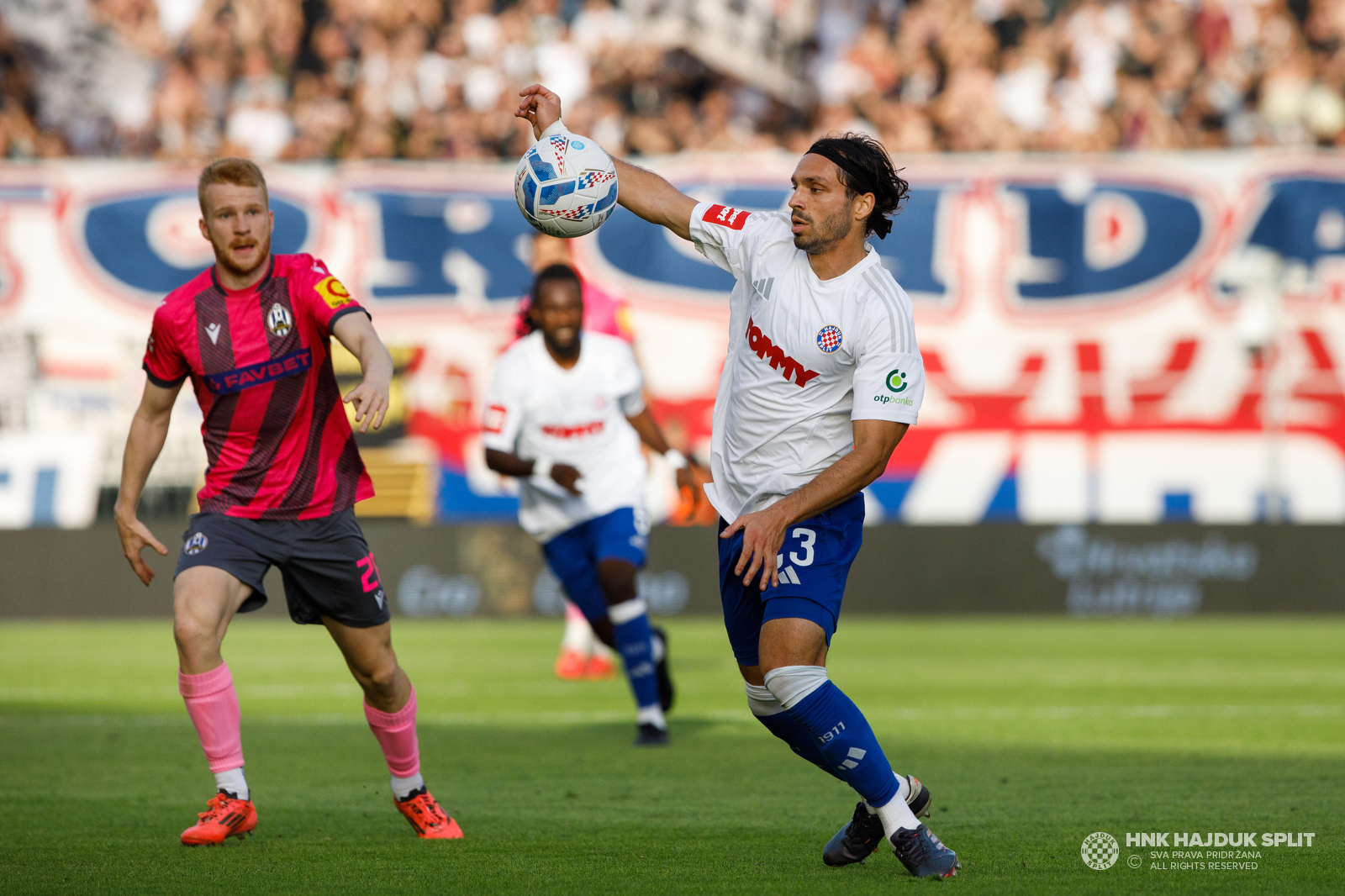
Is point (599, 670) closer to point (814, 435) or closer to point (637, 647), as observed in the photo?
point (637, 647)

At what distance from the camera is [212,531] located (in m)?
5.45

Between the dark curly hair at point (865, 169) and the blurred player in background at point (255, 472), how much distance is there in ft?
5.57

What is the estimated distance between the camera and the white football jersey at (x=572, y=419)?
8.70 metres

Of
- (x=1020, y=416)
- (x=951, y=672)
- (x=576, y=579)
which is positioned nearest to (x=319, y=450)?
(x=576, y=579)

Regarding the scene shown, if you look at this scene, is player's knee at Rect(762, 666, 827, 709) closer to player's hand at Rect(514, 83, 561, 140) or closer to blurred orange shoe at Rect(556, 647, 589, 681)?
player's hand at Rect(514, 83, 561, 140)

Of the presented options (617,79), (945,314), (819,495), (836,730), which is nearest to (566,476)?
(819,495)

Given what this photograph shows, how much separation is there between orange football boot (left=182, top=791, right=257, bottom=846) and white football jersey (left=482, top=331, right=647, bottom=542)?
3.53 metres

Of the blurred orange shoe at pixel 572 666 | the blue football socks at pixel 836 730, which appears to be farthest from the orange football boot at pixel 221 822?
the blurred orange shoe at pixel 572 666

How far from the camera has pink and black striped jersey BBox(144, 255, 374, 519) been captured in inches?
214

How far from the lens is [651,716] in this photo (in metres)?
7.96

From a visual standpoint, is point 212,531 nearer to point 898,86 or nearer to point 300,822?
point 300,822

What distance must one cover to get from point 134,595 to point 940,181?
32.3 feet

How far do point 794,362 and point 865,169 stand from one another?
0.67 m

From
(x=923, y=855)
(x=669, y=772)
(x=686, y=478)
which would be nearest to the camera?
(x=923, y=855)
